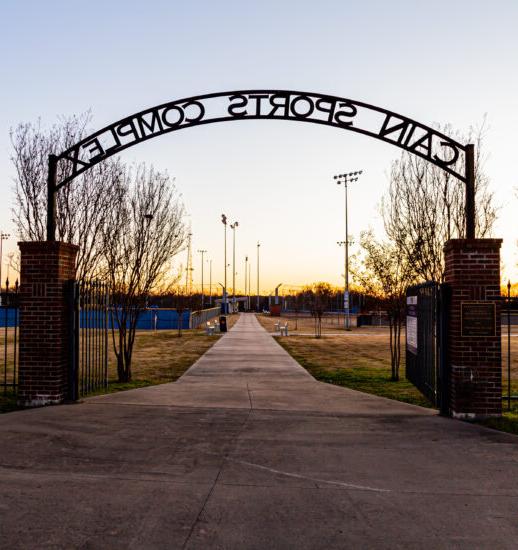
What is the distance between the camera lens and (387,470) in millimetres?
5527

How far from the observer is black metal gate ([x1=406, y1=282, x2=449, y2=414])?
840 centimetres

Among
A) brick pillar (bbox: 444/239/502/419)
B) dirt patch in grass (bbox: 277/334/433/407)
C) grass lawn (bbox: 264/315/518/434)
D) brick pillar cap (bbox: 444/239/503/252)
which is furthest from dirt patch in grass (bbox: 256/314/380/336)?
brick pillar cap (bbox: 444/239/503/252)

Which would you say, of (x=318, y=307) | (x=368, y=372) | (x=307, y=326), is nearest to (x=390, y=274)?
(x=368, y=372)

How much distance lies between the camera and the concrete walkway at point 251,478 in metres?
3.98

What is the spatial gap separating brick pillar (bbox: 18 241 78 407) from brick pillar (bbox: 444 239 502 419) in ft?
21.6

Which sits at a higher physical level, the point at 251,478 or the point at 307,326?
the point at 251,478

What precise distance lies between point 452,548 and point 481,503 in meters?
1.04

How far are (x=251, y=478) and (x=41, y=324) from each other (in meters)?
5.31

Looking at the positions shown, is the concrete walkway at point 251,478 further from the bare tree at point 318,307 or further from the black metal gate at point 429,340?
the bare tree at point 318,307

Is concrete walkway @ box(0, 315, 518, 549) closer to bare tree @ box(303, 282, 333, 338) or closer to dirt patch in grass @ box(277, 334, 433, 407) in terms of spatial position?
dirt patch in grass @ box(277, 334, 433, 407)

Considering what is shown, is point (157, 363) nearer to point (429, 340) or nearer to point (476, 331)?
point (429, 340)

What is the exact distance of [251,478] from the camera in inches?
204

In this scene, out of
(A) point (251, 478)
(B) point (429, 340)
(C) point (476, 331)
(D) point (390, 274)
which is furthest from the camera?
(D) point (390, 274)

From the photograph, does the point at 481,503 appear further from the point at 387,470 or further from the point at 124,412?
the point at 124,412
